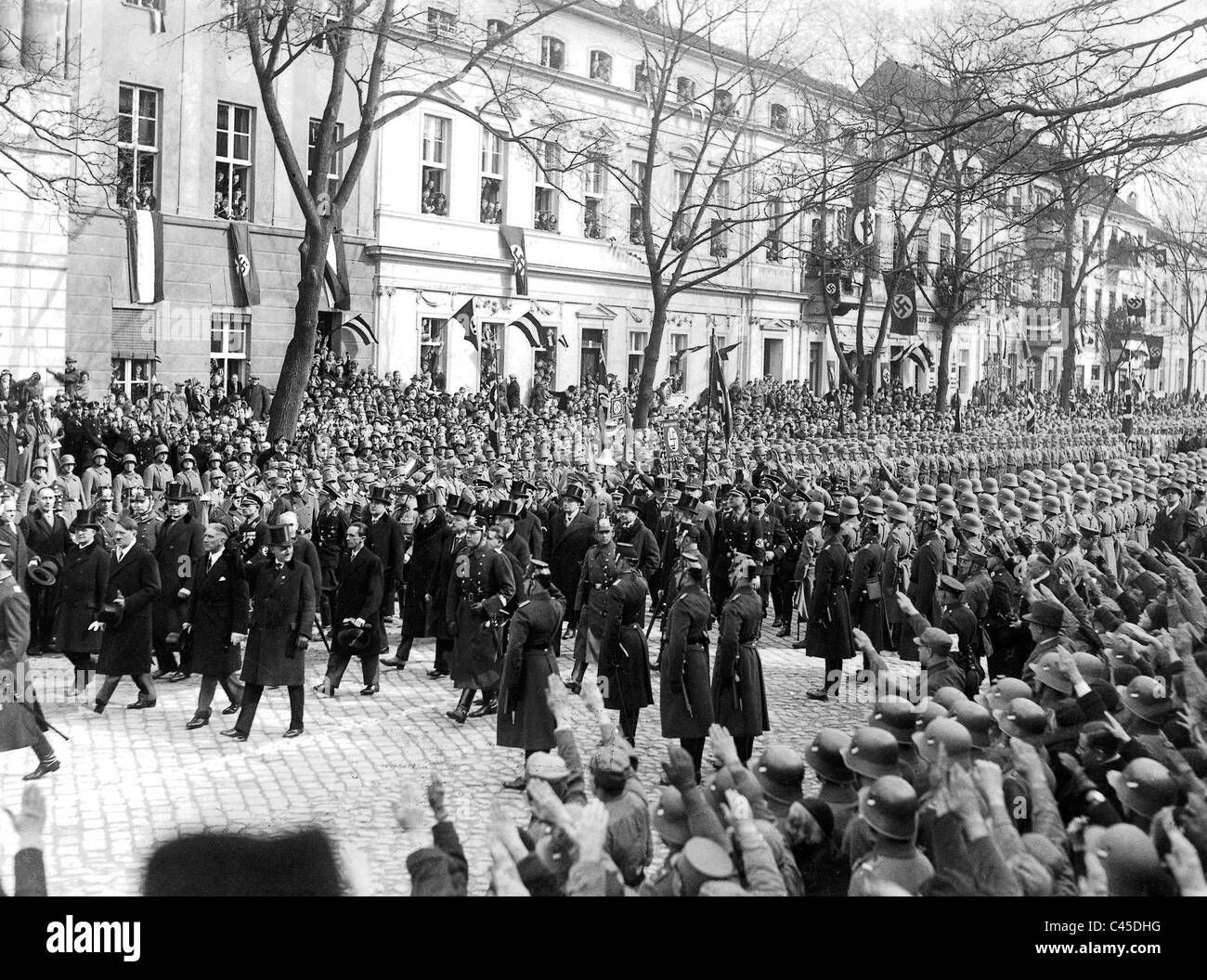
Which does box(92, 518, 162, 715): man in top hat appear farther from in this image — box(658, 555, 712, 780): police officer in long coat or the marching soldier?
box(658, 555, 712, 780): police officer in long coat

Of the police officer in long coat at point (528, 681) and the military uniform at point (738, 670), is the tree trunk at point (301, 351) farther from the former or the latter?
the military uniform at point (738, 670)

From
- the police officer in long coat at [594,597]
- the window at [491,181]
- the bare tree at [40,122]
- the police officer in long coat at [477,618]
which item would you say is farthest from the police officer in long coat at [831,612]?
the window at [491,181]

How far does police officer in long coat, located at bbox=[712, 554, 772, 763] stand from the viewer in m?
8.92

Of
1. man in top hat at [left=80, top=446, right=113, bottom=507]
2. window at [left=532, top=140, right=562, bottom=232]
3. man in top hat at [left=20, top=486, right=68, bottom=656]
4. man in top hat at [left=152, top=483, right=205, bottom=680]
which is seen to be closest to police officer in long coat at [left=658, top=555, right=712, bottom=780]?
man in top hat at [left=152, top=483, right=205, bottom=680]

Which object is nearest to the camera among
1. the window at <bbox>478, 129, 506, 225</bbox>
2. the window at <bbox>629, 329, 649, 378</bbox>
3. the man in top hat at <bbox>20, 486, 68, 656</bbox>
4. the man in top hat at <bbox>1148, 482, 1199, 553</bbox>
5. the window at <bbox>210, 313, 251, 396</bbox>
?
the man in top hat at <bbox>20, 486, 68, 656</bbox>

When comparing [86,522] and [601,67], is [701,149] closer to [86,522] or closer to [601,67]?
[601,67]

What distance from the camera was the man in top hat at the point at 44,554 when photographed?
12352 millimetres

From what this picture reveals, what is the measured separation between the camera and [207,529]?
1101 cm

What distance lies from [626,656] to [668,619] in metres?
0.69

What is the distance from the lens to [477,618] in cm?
1066

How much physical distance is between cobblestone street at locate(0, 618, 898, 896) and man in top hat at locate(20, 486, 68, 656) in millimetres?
399

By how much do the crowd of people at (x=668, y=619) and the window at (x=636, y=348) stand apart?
13.1 metres

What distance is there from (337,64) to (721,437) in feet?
33.5

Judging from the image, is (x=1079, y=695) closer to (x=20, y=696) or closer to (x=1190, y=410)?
(x=20, y=696)
